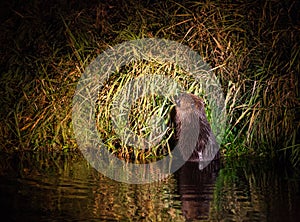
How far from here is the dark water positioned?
3.03m

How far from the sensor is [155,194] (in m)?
3.63

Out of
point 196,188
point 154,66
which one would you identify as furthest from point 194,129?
point 196,188

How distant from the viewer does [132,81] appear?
539 centimetres

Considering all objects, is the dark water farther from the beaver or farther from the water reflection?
the beaver

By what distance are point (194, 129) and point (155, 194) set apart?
4.84ft

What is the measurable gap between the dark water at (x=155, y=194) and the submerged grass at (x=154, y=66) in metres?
A: 0.55

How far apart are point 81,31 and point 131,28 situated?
1.64ft

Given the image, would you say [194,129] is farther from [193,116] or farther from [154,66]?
[154,66]

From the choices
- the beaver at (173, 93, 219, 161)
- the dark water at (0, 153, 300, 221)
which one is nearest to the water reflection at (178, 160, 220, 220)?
the dark water at (0, 153, 300, 221)

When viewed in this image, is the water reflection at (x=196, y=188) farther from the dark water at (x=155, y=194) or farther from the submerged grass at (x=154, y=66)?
the submerged grass at (x=154, y=66)

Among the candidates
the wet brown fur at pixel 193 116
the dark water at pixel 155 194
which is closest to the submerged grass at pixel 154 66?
the wet brown fur at pixel 193 116

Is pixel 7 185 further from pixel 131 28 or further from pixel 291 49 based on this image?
pixel 291 49

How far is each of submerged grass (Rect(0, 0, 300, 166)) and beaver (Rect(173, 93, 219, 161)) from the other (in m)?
0.30

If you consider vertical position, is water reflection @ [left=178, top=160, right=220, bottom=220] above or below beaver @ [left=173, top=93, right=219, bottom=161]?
below
